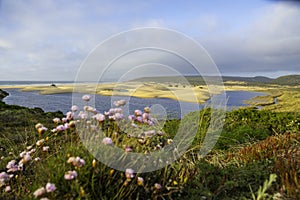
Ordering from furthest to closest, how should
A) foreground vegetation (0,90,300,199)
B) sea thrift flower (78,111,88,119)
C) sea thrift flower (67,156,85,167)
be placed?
sea thrift flower (78,111,88,119), foreground vegetation (0,90,300,199), sea thrift flower (67,156,85,167)

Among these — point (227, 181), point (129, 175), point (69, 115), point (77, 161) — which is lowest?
point (227, 181)

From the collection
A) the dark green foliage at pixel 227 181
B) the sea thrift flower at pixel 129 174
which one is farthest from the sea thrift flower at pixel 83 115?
the dark green foliage at pixel 227 181

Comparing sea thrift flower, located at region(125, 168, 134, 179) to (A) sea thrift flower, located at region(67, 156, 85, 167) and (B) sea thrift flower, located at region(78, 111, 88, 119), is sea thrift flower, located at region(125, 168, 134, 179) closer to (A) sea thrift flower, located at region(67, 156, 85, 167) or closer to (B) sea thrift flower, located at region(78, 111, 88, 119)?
(A) sea thrift flower, located at region(67, 156, 85, 167)

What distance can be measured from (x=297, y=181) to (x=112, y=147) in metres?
1.93

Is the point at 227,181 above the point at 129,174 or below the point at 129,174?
below

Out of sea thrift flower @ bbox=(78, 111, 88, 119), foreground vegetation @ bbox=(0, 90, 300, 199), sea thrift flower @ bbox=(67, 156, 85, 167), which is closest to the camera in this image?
sea thrift flower @ bbox=(67, 156, 85, 167)

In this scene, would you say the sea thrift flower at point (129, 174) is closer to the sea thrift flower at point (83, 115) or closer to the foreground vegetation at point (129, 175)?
the foreground vegetation at point (129, 175)

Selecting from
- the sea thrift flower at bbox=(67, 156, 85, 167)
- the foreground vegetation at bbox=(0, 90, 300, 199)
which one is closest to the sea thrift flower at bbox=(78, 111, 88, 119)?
the foreground vegetation at bbox=(0, 90, 300, 199)

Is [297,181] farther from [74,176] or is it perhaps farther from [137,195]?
[74,176]

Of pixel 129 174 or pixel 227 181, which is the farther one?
pixel 227 181

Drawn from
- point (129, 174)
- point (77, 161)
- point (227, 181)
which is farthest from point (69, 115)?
point (227, 181)

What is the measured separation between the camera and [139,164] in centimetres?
295

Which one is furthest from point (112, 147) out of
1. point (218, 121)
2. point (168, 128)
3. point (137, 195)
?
point (218, 121)

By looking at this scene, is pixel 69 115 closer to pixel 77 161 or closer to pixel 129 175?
pixel 77 161
